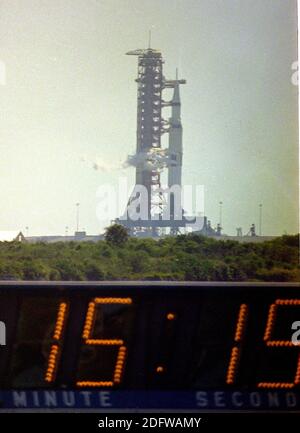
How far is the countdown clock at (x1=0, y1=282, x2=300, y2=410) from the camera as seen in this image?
456cm

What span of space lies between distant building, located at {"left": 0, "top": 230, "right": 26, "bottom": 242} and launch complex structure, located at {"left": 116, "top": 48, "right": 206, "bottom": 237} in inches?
57.8

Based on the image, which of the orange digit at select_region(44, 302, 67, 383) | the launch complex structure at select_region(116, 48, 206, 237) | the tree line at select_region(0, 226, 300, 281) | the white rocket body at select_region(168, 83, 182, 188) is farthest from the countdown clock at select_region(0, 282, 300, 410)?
the white rocket body at select_region(168, 83, 182, 188)

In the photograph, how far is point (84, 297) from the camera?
4.62 metres

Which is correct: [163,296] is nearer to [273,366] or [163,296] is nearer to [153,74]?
[273,366]

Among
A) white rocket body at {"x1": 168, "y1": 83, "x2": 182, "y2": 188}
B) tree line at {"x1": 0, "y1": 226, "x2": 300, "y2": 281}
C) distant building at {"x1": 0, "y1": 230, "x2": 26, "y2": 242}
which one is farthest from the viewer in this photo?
white rocket body at {"x1": 168, "y1": 83, "x2": 182, "y2": 188}

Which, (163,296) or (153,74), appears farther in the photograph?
(153,74)

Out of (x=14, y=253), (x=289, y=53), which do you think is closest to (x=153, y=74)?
(x=289, y=53)

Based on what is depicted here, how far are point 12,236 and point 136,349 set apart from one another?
11.0 metres

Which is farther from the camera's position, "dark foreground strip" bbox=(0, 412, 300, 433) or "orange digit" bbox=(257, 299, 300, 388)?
"orange digit" bbox=(257, 299, 300, 388)

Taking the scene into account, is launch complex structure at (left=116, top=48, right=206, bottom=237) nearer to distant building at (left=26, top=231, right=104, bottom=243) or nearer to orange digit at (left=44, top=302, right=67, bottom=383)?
distant building at (left=26, top=231, right=104, bottom=243)

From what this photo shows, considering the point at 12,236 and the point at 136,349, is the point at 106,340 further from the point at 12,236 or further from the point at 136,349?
the point at 12,236

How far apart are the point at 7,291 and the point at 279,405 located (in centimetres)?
129

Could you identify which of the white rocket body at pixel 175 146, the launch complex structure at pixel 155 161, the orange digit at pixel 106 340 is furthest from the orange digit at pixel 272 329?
the white rocket body at pixel 175 146

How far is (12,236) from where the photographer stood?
15406 millimetres
